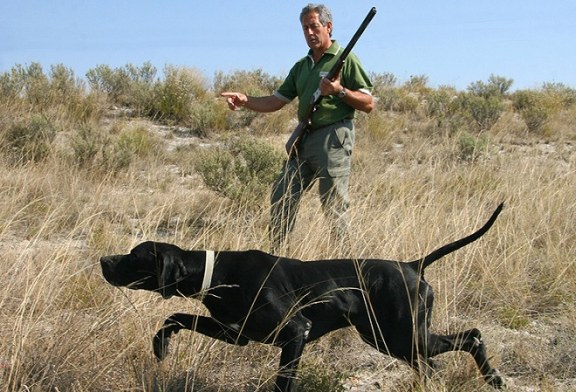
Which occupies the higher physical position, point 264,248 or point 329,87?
point 329,87

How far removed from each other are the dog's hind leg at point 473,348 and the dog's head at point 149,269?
133 cm

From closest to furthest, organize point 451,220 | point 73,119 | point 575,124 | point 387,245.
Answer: point 387,245 < point 451,220 < point 73,119 < point 575,124

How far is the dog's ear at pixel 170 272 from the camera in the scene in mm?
3418

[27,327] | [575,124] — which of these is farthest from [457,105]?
[27,327]

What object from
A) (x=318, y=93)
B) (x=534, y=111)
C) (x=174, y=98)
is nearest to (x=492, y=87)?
(x=534, y=111)

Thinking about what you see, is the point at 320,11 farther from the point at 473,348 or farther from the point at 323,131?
the point at 473,348

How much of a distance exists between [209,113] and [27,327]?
877 centimetres

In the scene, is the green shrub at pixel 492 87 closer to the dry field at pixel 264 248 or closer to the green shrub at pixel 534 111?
the green shrub at pixel 534 111

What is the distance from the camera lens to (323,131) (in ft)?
18.3

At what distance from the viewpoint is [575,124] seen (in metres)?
14.6

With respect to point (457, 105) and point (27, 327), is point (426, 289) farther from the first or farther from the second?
point (457, 105)

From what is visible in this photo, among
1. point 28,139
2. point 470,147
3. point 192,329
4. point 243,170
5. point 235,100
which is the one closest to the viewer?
point 192,329

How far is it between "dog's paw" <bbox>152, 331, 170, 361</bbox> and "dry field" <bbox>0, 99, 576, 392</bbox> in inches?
2.0

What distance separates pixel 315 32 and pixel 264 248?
1641 millimetres
